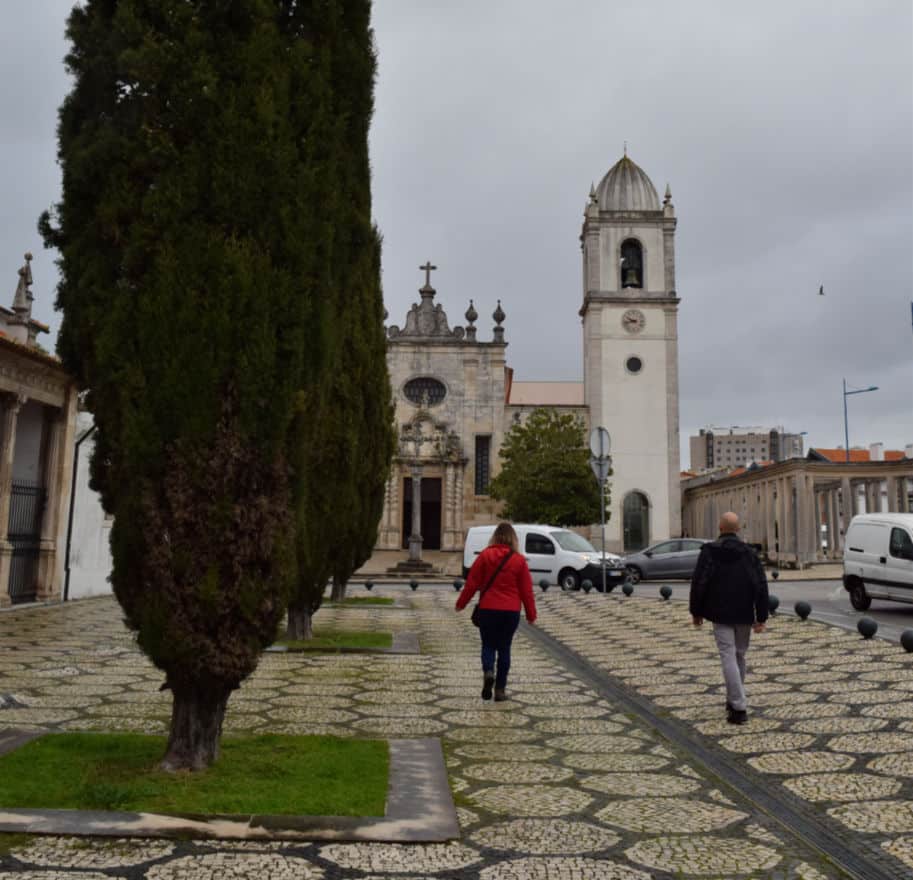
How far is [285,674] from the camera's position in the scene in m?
8.02

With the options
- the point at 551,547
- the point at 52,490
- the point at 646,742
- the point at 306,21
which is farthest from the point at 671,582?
the point at 306,21

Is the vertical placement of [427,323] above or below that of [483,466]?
above

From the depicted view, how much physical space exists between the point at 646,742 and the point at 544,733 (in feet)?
2.21

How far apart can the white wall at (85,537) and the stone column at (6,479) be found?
7.93 ft

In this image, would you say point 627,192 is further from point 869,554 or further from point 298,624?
point 298,624

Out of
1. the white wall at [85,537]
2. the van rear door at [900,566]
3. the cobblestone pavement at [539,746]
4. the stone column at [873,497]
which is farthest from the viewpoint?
the stone column at [873,497]

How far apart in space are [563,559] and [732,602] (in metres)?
14.4

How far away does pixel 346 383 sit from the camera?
34.9 feet

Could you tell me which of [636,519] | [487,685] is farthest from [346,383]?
[636,519]

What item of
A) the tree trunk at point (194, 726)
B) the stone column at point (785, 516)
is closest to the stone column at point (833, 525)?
the stone column at point (785, 516)

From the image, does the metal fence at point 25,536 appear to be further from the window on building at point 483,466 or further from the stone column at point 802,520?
the stone column at point 802,520

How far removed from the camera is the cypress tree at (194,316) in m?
4.25

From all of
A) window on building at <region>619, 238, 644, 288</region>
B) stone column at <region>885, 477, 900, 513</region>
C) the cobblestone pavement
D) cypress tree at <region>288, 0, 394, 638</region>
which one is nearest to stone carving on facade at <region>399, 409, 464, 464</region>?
window on building at <region>619, 238, 644, 288</region>

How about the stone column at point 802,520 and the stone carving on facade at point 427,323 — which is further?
the stone carving on facade at point 427,323
